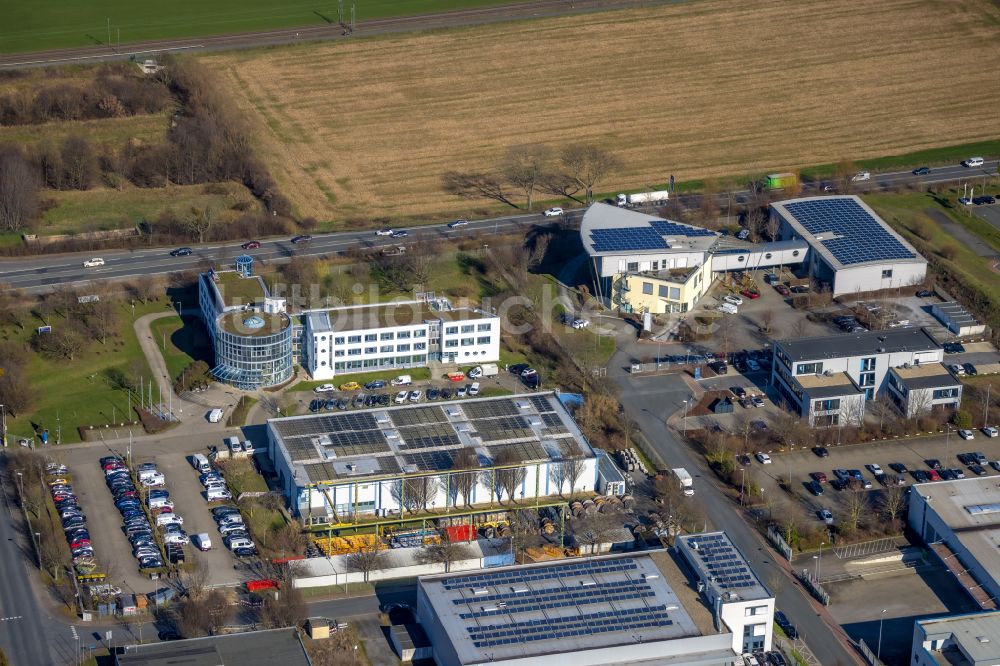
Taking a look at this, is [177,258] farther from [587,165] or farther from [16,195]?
[587,165]

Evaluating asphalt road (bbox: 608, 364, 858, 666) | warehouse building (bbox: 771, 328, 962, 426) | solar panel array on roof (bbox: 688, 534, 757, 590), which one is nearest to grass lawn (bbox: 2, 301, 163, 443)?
asphalt road (bbox: 608, 364, 858, 666)

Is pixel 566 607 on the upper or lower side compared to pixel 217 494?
upper

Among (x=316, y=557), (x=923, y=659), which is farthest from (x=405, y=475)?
(x=923, y=659)

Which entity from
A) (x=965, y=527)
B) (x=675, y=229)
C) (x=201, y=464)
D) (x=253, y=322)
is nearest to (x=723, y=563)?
(x=965, y=527)

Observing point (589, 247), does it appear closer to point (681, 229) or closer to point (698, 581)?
point (681, 229)

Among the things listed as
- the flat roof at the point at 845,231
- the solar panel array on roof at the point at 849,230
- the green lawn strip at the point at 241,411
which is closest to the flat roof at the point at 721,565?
the green lawn strip at the point at 241,411

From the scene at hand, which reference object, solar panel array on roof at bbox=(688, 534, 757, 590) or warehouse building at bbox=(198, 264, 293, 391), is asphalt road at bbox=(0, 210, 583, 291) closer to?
warehouse building at bbox=(198, 264, 293, 391)
